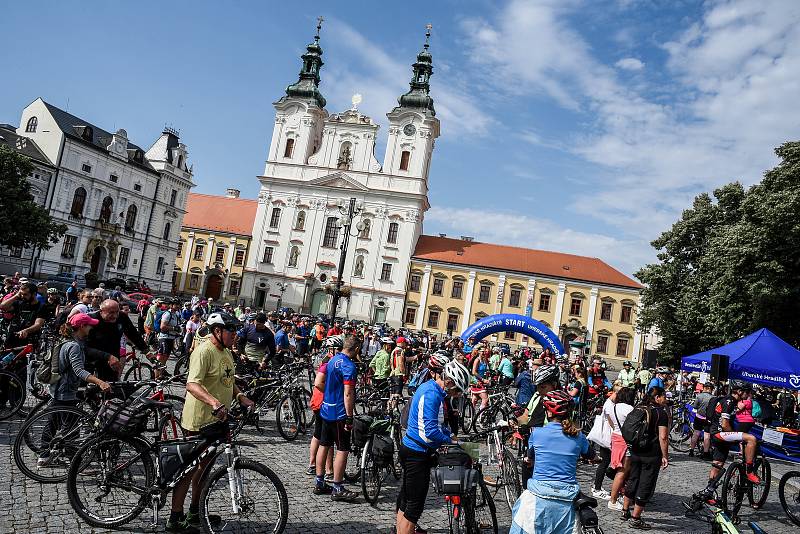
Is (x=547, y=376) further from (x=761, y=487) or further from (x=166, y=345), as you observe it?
(x=166, y=345)

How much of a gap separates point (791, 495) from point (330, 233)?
173 ft

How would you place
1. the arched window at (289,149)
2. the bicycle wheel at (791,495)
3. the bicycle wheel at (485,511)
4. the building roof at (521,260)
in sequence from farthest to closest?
the arched window at (289,149) → the building roof at (521,260) → the bicycle wheel at (791,495) → the bicycle wheel at (485,511)

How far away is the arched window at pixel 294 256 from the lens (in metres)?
58.8

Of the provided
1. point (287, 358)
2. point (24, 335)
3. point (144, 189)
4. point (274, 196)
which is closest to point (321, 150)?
point (274, 196)

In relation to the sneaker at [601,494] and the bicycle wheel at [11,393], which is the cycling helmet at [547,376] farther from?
the bicycle wheel at [11,393]

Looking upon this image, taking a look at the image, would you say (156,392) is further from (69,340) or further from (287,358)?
(287,358)

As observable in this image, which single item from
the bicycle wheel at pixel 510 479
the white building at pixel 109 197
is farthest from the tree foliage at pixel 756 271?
the white building at pixel 109 197

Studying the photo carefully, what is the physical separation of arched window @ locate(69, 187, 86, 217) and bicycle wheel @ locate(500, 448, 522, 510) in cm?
4854

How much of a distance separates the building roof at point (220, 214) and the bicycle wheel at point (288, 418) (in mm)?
57643

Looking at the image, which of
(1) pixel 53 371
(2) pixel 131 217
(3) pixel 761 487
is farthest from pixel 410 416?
(2) pixel 131 217

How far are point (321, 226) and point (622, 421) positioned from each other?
173 ft

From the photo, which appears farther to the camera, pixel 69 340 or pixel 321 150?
pixel 321 150

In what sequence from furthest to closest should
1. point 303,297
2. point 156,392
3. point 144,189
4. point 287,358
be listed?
point 303,297 < point 144,189 < point 287,358 < point 156,392

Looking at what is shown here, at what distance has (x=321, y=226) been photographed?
5875 cm
